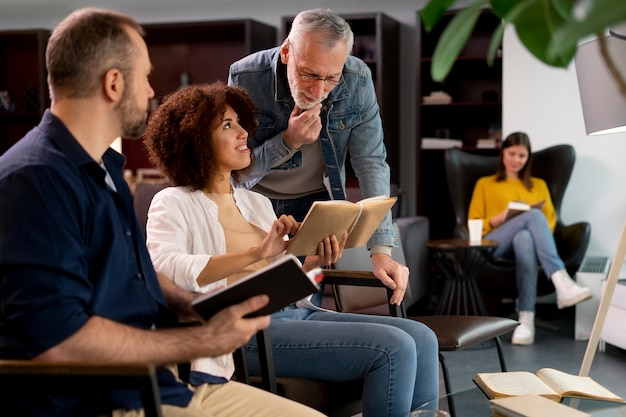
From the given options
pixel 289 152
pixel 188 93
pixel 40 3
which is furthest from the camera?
pixel 40 3

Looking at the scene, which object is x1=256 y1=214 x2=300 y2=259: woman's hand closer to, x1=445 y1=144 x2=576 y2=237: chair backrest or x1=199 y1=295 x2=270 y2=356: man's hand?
x1=199 y1=295 x2=270 y2=356: man's hand

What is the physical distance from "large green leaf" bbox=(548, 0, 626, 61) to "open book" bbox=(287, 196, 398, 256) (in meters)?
1.17

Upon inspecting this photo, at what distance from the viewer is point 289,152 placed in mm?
2473

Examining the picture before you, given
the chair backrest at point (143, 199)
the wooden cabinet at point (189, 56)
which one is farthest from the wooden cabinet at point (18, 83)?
the chair backrest at point (143, 199)

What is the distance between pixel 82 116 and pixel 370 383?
101cm

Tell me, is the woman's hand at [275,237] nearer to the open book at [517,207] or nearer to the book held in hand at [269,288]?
the book held in hand at [269,288]

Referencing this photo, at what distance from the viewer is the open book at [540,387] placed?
2.08 metres

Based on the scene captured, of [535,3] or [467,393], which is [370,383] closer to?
[467,393]

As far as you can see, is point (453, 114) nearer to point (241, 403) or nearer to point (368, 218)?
point (368, 218)

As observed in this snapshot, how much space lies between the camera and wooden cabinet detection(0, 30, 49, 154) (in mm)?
7793

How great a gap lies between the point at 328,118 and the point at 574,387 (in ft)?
3.35

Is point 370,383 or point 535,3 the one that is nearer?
point 535,3

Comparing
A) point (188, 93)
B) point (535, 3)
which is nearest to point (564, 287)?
point (188, 93)

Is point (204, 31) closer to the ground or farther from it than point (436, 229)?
farther from it
